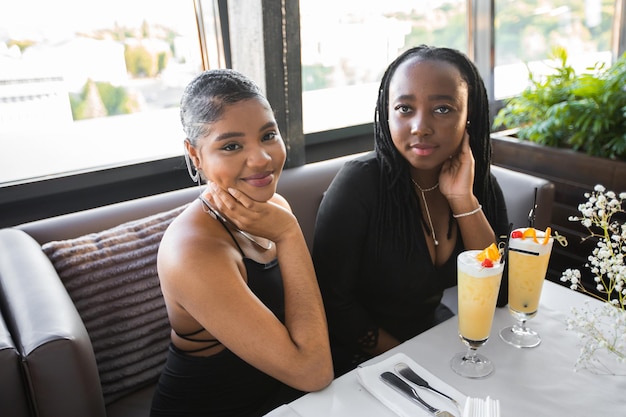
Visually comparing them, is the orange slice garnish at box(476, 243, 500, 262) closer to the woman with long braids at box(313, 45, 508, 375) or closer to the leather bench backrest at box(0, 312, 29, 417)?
the woman with long braids at box(313, 45, 508, 375)

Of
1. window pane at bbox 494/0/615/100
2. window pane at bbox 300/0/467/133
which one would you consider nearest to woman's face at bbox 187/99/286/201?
window pane at bbox 300/0/467/133

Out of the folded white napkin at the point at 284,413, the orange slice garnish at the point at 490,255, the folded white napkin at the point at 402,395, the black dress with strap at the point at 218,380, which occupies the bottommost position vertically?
the black dress with strap at the point at 218,380

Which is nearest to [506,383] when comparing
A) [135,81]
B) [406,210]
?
[406,210]

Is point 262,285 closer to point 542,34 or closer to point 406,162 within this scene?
point 406,162

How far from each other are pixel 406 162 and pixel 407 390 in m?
0.79

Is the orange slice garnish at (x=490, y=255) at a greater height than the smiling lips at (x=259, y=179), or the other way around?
the smiling lips at (x=259, y=179)

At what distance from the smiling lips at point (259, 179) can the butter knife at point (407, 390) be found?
0.53 metres

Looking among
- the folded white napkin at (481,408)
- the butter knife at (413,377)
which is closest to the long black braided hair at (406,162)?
the butter knife at (413,377)

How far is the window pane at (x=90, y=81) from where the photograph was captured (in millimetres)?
2084

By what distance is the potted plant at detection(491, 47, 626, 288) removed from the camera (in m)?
2.59

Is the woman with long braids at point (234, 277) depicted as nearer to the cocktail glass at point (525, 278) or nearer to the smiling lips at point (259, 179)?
the smiling lips at point (259, 179)

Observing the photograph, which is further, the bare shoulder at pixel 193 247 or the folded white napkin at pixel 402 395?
the bare shoulder at pixel 193 247

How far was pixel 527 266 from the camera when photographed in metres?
1.20

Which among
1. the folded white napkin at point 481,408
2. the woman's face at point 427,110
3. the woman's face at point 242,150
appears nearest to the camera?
the folded white napkin at point 481,408
